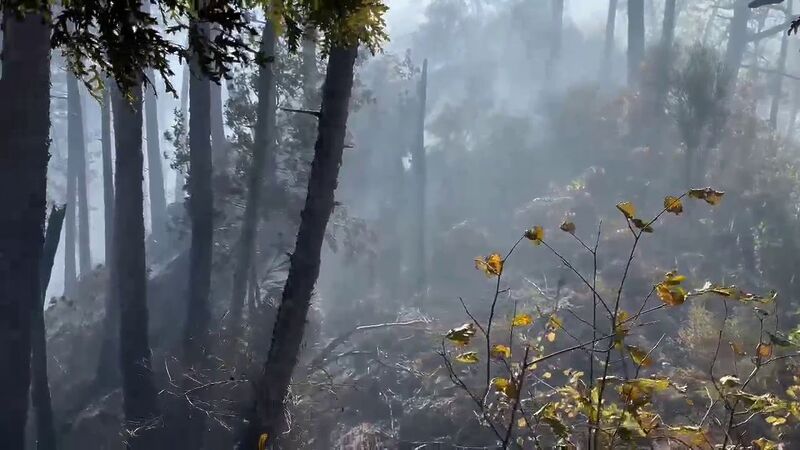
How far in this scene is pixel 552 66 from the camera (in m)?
42.6

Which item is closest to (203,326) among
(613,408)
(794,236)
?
(613,408)

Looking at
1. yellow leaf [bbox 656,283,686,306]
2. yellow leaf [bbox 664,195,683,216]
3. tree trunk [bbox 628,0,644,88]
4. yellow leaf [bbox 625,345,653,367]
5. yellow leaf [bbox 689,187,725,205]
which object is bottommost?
yellow leaf [bbox 625,345,653,367]

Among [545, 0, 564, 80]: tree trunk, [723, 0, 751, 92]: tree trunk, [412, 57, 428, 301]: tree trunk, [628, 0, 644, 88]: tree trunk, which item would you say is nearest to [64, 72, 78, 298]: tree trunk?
[412, 57, 428, 301]: tree trunk

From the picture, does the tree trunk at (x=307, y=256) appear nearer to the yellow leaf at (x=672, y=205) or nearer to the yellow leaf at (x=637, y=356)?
the yellow leaf at (x=672, y=205)

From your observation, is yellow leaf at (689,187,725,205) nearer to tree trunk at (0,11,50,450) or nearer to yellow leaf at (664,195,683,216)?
yellow leaf at (664,195,683,216)

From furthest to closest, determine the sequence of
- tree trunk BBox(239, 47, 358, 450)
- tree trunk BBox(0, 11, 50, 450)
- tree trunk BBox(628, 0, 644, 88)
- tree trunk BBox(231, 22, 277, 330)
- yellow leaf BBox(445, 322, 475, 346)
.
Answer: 1. tree trunk BBox(628, 0, 644, 88)
2. tree trunk BBox(231, 22, 277, 330)
3. tree trunk BBox(0, 11, 50, 450)
4. tree trunk BBox(239, 47, 358, 450)
5. yellow leaf BBox(445, 322, 475, 346)

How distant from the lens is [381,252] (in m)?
28.6

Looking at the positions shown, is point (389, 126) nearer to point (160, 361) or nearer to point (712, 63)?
point (712, 63)

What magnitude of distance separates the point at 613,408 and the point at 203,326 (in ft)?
40.4

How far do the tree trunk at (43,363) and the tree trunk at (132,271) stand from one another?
108cm

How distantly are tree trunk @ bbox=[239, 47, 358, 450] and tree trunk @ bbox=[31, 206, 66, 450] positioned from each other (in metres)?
5.69

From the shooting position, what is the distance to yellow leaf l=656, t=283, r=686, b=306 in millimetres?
3000

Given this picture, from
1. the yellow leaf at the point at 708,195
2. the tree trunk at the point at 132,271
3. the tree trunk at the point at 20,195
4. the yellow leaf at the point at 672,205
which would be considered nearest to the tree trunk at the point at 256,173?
the tree trunk at the point at 132,271

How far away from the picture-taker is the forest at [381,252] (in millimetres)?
3646
